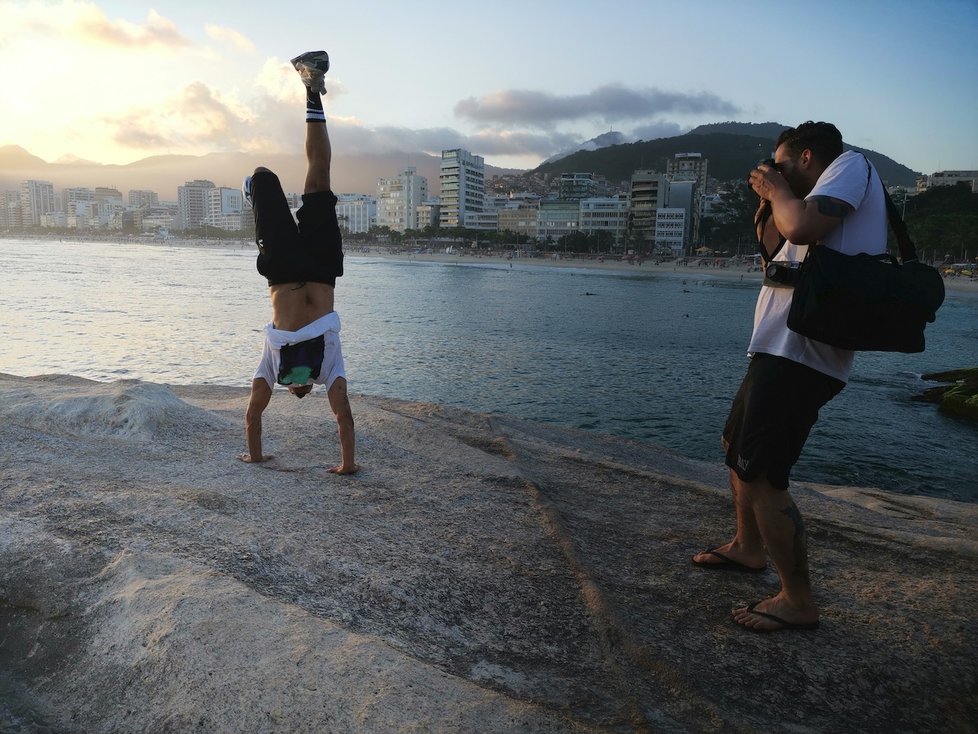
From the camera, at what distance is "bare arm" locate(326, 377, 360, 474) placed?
4395 millimetres

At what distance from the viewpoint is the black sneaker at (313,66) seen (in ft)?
13.9


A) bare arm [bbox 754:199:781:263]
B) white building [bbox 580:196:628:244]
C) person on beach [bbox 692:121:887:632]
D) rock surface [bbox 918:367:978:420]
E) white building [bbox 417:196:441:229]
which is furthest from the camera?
white building [bbox 417:196:441:229]

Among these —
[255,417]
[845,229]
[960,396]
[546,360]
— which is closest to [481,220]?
[546,360]

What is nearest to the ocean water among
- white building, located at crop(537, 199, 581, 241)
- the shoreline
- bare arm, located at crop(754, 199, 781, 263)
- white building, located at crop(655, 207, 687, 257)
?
bare arm, located at crop(754, 199, 781, 263)

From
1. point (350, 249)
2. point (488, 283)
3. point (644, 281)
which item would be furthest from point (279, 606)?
point (350, 249)

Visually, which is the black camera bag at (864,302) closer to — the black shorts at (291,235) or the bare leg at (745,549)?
the bare leg at (745,549)

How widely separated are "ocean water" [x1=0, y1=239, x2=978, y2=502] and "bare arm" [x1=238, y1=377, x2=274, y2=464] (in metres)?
8.39

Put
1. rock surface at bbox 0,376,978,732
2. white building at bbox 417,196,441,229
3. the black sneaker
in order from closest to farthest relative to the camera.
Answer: rock surface at bbox 0,376,978,732
the black sneaker
white building at bbox 417,196,441,229

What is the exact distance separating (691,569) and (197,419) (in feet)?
13.4

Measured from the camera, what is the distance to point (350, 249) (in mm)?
147000

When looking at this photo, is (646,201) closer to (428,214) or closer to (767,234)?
(428,214)

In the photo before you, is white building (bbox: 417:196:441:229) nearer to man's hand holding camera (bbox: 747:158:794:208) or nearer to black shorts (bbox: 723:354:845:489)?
man's hand holding camera (bbox: 747:158:794:208)

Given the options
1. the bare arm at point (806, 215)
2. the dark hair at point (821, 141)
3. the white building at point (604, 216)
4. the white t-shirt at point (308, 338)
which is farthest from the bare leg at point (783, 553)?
the white building at point (604, 216)

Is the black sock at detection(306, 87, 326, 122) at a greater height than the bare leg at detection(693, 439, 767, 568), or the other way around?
the black sock at detection(306, 87, 326, 122)
